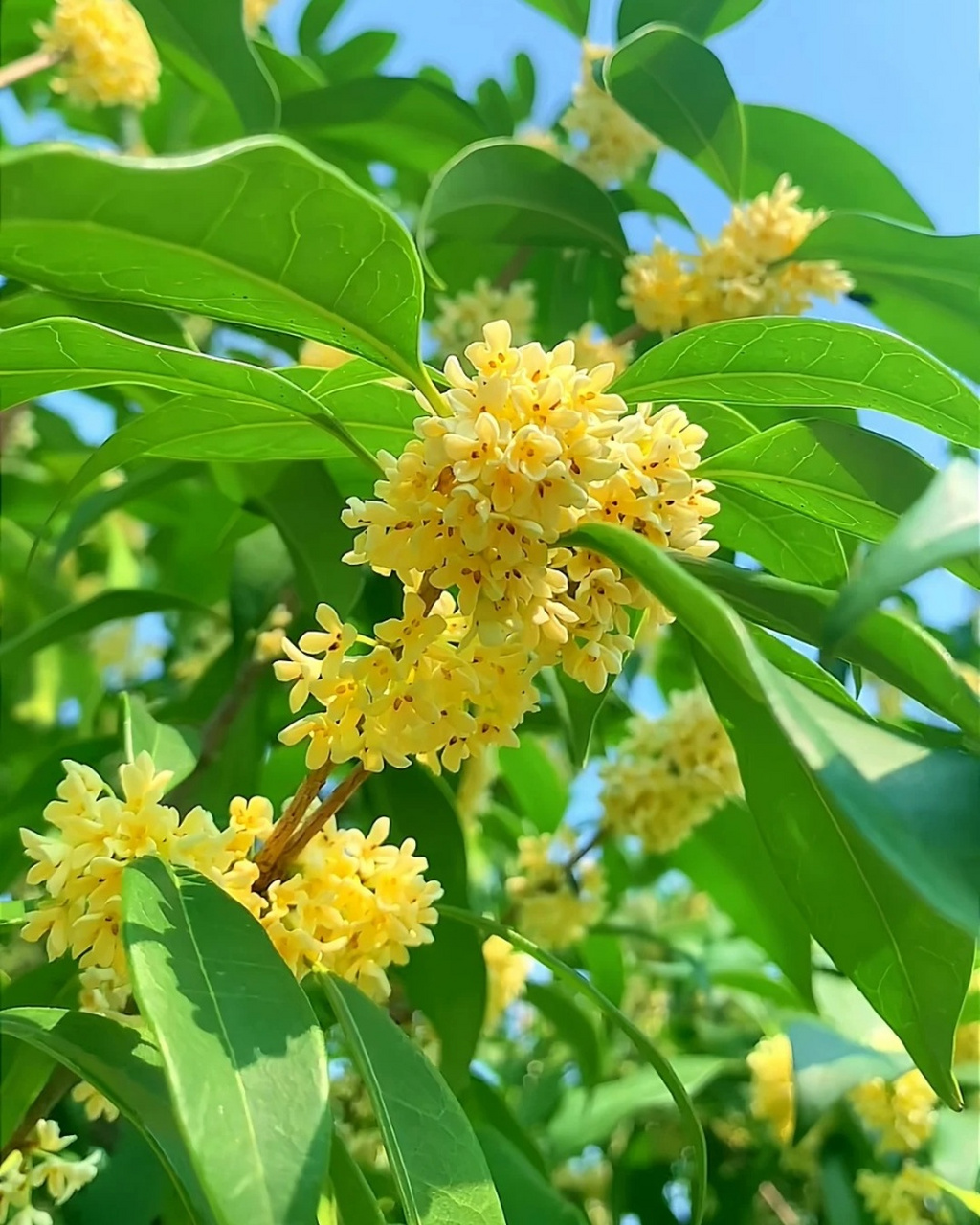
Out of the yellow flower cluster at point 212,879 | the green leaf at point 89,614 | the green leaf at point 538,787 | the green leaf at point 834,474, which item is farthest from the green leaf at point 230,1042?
A: the green leaf at point 538,787

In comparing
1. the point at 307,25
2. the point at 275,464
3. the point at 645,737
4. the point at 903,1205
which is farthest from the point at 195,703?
the point at 307,25

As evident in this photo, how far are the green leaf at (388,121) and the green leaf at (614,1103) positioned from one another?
154 cm

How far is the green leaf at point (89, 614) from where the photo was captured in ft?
4.75

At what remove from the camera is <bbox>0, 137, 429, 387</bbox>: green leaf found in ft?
1.89

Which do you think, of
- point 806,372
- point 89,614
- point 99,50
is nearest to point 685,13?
point 99,50

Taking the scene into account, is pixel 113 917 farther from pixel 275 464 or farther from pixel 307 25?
pixel 307 25

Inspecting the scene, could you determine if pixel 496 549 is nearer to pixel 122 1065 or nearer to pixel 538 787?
pixel 122 1065

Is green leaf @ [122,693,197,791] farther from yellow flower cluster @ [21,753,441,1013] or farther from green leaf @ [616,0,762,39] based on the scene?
green leaf @ [616,0,762,39]

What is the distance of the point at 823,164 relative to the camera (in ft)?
5.57

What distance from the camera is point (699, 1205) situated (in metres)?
0.96

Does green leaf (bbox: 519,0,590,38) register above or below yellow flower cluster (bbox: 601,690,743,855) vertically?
above

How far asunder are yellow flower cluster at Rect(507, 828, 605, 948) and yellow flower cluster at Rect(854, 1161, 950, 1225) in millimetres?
550

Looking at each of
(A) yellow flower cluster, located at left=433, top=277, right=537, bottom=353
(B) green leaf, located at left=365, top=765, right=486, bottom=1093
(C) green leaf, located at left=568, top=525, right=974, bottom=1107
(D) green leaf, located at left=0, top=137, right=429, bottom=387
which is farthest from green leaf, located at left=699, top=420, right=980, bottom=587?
(A) yellow flower cluster, located at left=433, top=277, right=537, bottom=353

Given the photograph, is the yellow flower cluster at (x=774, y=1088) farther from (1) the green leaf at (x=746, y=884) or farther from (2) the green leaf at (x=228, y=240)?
(2) the green leaf at (x=228, y=240)
